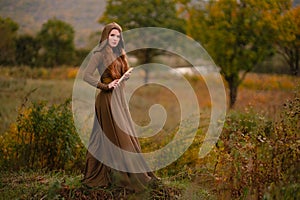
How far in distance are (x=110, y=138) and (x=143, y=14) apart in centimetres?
1819

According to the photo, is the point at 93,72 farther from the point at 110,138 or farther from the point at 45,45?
the point at 45,45

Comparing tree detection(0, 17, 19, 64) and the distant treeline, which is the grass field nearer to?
the distant treeline

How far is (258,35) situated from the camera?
47.8ft

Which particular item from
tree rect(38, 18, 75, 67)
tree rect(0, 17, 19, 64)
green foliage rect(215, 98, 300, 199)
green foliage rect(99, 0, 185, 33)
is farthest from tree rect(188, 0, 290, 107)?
tree rect(38, 18, 75, 67)

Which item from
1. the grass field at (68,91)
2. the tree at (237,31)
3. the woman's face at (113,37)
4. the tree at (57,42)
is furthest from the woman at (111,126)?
the tree at (57,42)

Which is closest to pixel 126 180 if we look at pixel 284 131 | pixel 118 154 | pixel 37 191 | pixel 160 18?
pixel 118 154

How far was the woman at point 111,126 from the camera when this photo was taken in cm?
497

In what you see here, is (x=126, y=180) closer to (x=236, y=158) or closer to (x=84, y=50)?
(x=236, y=158)

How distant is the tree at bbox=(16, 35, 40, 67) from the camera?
23.1 m

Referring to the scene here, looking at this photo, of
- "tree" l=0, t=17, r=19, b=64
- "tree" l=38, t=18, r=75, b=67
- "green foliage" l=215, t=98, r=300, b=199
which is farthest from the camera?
"tree" l=38, t=18, r=75, b=67

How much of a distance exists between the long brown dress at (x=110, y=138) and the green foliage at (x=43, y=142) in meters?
1.45

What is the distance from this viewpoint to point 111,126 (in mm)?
4992

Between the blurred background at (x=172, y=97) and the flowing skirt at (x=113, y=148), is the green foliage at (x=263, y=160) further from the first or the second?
the flowing skirt at (x=113, y=148)

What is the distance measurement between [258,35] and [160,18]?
31.1 feet
